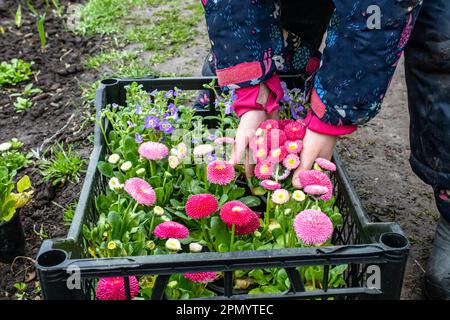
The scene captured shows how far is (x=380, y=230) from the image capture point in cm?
115

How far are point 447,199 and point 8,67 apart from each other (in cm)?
198

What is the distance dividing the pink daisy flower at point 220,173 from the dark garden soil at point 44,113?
0.60 metres

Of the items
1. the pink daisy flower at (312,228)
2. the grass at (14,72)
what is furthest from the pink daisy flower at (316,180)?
the grass at (14,72)

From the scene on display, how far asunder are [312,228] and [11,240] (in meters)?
0.90

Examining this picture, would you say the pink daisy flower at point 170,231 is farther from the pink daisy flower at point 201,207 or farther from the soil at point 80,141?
the soil at point 80,141

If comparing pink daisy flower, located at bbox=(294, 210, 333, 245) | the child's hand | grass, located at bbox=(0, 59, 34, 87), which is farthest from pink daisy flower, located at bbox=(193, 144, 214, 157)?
grass, located at bbox=(0, 59, 34, 87)

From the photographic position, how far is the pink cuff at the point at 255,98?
154cm

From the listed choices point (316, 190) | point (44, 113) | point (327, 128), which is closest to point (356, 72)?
point (327, 128)

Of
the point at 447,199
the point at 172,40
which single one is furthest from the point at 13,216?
the point at 172,40

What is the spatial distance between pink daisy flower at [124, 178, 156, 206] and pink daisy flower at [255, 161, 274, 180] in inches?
10.4

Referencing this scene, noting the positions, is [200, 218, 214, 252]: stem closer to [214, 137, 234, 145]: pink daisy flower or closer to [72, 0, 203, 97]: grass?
[214, 137, 234, 145]: pink daisy flower

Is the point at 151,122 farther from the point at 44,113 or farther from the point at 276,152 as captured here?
the point at 44,113

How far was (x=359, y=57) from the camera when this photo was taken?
1.24 m
